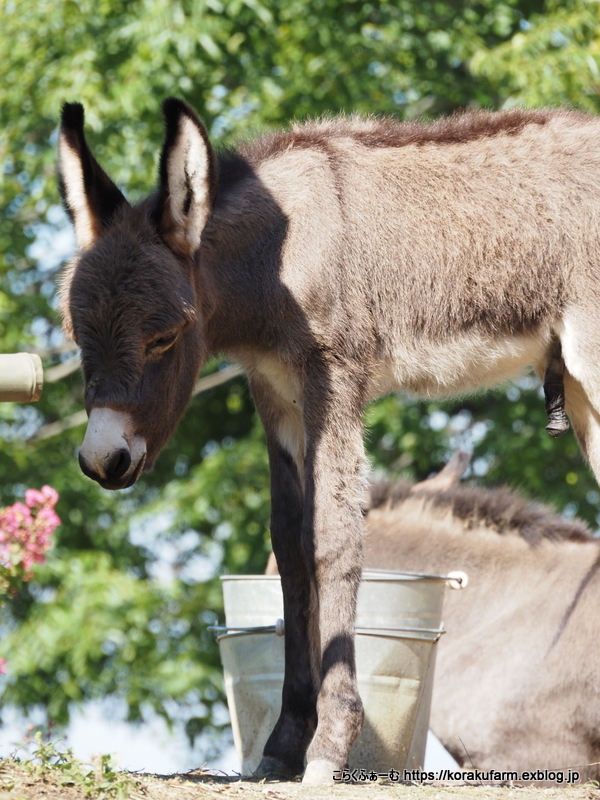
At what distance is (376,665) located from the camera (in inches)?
160

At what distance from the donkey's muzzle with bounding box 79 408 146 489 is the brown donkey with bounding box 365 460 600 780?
9.19 feet

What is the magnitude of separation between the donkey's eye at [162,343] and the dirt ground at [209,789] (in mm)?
1250

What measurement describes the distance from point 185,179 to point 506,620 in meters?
3.12

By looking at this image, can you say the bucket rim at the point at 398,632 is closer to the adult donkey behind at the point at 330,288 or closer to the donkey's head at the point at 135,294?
the adult donkey behind at the point at 330,288

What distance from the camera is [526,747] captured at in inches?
203

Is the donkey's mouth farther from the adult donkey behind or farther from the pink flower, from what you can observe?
the pink flower

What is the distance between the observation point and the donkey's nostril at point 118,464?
3088mm

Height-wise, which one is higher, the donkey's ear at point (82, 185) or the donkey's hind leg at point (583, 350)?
the donkey's ear at point (82, 185)

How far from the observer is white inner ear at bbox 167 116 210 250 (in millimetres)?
3432

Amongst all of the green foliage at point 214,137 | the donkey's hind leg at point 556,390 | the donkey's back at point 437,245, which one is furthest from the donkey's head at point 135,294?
the green foliage at point 214,137

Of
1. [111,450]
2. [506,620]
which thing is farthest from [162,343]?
[506,620]

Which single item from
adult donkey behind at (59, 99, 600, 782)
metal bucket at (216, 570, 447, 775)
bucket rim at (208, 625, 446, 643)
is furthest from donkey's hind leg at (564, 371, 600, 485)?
bucket rim at (208, 625, 446, 643)

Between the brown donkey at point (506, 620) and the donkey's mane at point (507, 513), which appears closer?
the brown donkey at point (506, 620)

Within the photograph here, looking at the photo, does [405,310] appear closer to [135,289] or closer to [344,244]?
[344,244]
